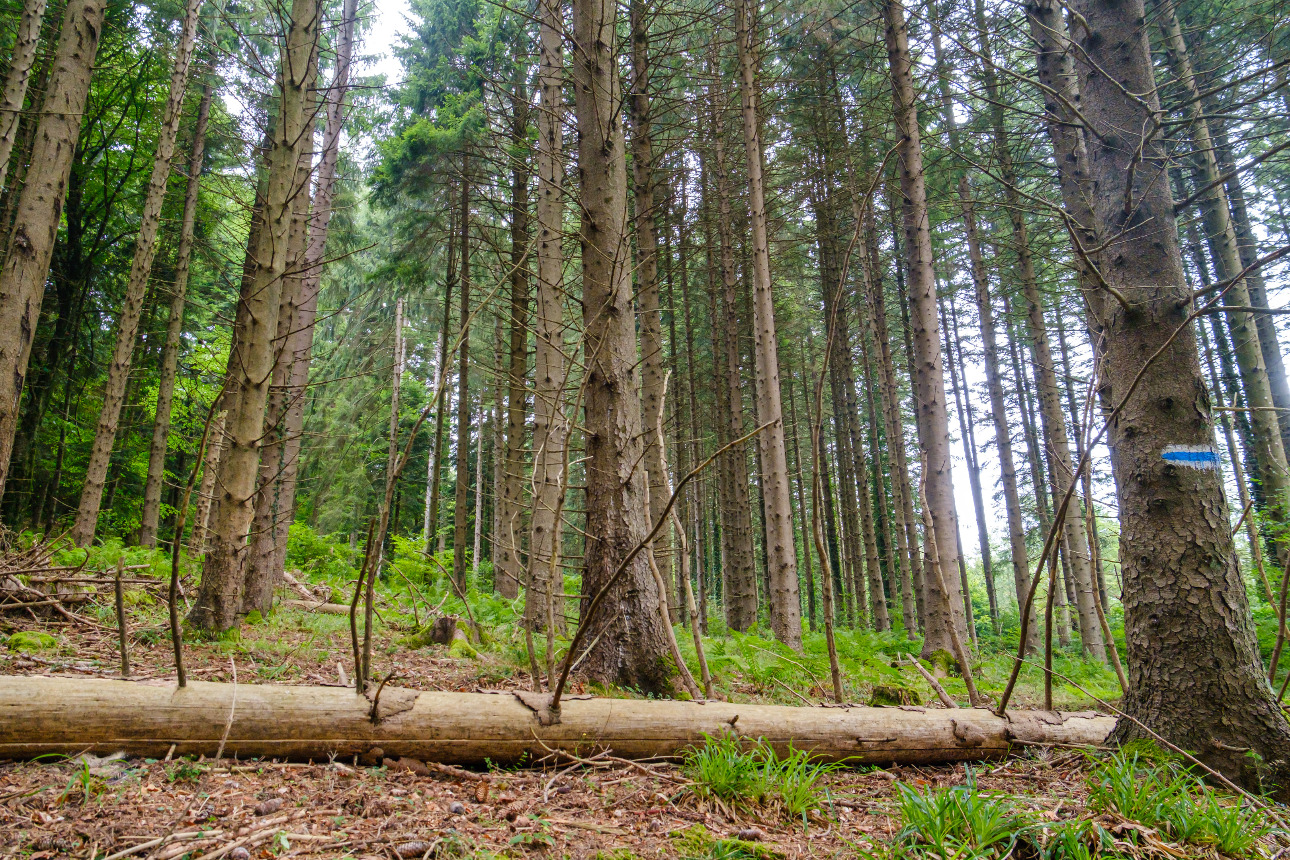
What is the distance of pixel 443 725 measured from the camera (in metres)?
2.82

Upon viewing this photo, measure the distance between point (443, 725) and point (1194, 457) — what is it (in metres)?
3.92

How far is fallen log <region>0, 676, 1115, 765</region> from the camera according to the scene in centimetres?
243

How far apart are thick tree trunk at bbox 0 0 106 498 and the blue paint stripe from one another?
7.53 metres

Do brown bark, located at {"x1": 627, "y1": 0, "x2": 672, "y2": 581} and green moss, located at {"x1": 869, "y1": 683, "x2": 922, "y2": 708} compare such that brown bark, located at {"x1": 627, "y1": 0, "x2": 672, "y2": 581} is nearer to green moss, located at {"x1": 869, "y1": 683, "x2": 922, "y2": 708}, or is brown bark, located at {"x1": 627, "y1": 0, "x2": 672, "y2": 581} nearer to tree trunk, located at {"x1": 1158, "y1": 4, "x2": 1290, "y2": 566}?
green moss, located at {"x1": 869, "y1": 683, "x2": 922, "y2": 708}

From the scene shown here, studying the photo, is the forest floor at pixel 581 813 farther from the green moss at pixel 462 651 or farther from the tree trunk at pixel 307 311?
the tree trunk at pixel 307 311

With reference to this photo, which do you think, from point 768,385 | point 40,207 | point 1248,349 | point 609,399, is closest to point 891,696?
point 609,399

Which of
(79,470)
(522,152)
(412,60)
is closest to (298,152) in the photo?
(522,152)

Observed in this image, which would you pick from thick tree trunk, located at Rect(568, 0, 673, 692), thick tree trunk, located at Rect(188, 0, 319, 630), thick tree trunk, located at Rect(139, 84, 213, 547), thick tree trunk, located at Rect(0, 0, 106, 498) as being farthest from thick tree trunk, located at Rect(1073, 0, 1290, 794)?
thick tree trunk, located at Rect(139, 84, 213, 547)

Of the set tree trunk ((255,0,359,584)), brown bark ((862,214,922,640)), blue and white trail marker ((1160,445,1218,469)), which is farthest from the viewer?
brown bark ((862,214,922,640))

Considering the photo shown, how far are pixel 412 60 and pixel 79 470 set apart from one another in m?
11.4

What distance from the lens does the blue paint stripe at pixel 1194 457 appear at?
3.00m

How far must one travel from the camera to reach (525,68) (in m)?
12.0

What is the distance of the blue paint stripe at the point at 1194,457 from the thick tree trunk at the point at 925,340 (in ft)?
13.6

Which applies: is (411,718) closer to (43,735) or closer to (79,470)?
(43,735)
